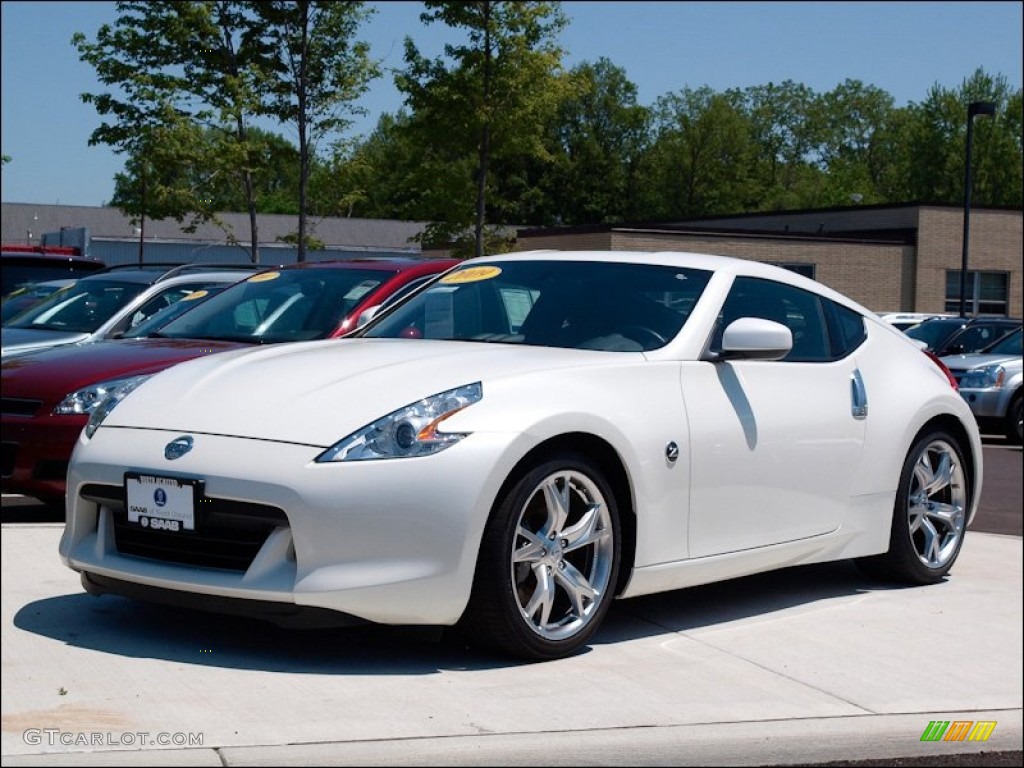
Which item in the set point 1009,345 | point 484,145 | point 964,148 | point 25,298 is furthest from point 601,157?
point 25,298

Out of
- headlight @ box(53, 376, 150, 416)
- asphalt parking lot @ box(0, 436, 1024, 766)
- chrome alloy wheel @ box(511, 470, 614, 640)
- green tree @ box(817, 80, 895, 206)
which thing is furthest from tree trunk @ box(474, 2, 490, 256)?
green tree @ box(817, 80, 895, 206)

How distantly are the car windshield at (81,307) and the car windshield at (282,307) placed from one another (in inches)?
78.4

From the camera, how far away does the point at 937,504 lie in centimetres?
706

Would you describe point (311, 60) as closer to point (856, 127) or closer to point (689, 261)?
point (689, 261)

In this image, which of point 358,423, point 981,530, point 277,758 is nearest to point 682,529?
point 358,423

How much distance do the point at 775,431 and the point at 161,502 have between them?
2.49 meters

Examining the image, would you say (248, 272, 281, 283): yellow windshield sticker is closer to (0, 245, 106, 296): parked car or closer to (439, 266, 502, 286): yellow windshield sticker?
(439, 266, 502, 286): yellow windshield sticker

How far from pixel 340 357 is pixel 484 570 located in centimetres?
111

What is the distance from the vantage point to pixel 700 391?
5.77 m

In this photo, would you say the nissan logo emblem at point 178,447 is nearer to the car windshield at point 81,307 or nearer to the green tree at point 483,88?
the car windshield at point 81,307

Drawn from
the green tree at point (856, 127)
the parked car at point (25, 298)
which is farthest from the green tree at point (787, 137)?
the parked car at point (25, 298)

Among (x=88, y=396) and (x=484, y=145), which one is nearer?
(x=88, y=396)

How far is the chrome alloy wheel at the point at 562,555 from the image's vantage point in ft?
16.8

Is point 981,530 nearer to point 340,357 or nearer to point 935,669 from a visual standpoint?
point 935,669
